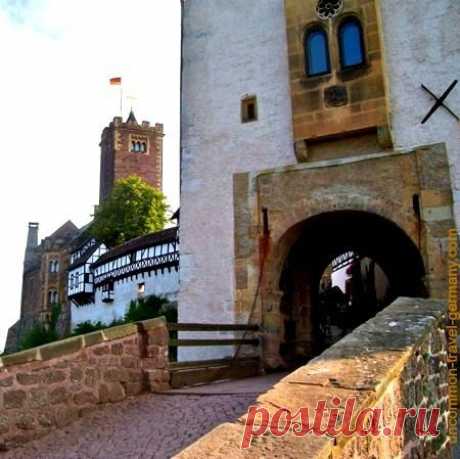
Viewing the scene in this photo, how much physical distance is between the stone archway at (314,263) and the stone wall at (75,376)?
3.18m

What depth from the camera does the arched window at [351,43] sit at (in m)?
9.25

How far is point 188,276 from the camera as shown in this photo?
33.0 feet

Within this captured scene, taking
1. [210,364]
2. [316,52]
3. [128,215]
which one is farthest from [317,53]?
[128,215]

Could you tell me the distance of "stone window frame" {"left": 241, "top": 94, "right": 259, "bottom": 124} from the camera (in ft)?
33.3

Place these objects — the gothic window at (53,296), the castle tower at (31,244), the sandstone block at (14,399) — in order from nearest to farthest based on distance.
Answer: the sandstone block at (14,399) < the gothic window at (53,296) < the castle tower at (31,244)

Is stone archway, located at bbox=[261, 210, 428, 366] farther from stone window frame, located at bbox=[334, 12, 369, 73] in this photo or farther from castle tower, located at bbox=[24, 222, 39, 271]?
castle tower, located at bbox=[24, 222, 39, 271]

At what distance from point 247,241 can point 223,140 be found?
1987 mm

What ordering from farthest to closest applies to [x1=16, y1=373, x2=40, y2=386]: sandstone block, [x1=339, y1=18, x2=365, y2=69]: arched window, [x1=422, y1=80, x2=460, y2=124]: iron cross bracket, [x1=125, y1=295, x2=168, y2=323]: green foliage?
[x1=125, y1=295, x2=168, y2=323]: green foliage, [x1=339, y1=18, x2=365, y2=69]: arched window, [x1=422, y1=80, x2=460, y2=124]: iron cross bracket, [x1=16, y1=373, x2=40, y2=386]: sandstone block

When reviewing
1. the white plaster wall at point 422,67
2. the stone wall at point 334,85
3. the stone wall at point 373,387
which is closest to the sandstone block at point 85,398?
the stone wall at point 373,387

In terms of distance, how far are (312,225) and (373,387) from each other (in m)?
7.68

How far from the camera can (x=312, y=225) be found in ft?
35.4

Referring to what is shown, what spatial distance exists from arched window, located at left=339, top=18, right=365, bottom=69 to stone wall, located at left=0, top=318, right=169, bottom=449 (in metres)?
5.38

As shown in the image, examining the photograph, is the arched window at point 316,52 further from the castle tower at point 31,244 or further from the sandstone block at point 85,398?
the castle tower at point 31,244

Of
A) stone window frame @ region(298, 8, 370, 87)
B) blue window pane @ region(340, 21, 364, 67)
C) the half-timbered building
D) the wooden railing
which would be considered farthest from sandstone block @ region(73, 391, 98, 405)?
the half-timbered building
